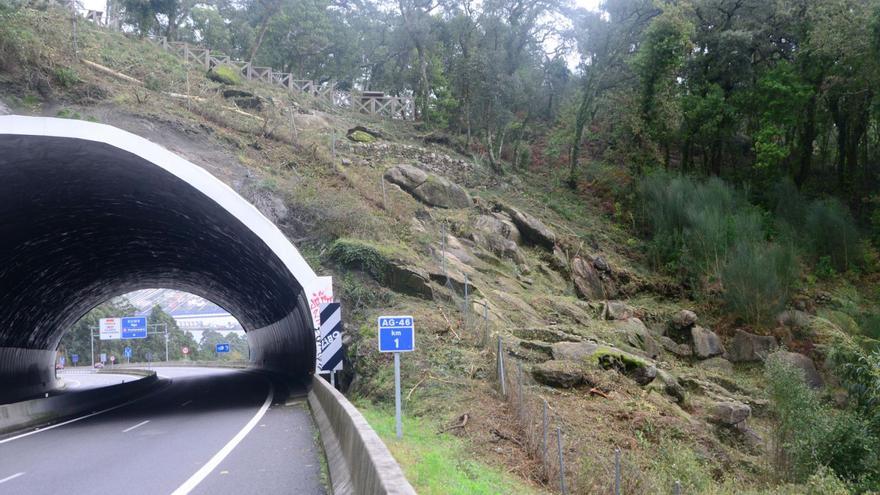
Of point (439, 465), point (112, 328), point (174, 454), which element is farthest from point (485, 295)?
point (112, 328)

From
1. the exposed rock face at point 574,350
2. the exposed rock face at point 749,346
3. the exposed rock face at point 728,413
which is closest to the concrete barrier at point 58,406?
the exposed rock face at point 574,350

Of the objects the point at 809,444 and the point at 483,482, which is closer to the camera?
the point at 483,482

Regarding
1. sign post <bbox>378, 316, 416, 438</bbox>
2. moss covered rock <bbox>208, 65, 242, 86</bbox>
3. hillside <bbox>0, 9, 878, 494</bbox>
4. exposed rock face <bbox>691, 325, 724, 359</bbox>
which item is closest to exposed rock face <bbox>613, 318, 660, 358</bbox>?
hillside <bbox>0, 9, 878, 494</bbox>

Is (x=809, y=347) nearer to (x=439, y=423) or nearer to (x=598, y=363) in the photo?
(x=598, y=363)

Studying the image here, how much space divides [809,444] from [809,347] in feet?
44.2

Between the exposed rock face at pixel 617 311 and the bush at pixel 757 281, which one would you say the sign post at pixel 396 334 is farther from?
the bush at pixel 757 281

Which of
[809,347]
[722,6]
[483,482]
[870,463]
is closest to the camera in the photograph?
[483,482]

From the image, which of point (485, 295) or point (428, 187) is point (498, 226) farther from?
point (485, 295)

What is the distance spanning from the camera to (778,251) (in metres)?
30.9

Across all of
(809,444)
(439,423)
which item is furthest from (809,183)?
(439,423)

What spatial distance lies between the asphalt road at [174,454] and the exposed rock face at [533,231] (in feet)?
45.9

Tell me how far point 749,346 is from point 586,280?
23.1 feet

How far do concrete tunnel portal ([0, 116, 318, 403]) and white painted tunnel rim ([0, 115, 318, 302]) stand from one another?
0.03 metres

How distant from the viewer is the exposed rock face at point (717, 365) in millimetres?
26850
